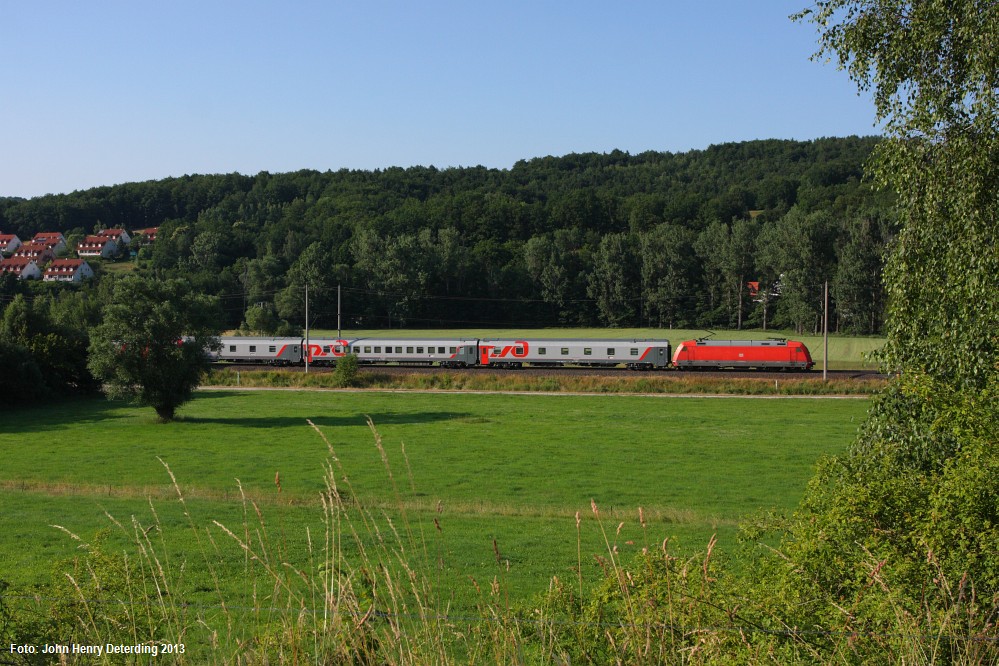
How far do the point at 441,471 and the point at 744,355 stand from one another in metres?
35.5

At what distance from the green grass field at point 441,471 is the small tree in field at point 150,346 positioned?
175 centimetres

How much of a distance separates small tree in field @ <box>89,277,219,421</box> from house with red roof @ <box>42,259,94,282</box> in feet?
352

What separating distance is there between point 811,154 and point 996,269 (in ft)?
582

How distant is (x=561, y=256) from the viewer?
350 ft

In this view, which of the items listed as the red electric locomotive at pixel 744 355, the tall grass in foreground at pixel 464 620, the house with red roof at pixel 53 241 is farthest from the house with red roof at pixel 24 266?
the tall grass in foreground at pixel 464 620

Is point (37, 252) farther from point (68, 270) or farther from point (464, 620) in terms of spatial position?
point (464, 620)

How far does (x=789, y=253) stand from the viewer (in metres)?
90.9

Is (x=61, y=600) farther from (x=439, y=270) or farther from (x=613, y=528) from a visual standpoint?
(x=439, y=270)

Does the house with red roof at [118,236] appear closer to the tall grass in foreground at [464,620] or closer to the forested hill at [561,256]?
the forested hill at [561,256]

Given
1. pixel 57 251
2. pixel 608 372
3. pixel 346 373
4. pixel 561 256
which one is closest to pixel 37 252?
pixel 57 251

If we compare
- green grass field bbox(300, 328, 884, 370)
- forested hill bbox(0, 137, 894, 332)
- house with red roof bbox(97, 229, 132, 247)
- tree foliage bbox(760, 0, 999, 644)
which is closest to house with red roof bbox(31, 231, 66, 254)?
house with red roof bbox(97, 229, 132, 247)

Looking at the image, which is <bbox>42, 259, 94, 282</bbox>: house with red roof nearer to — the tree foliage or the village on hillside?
the village on hillside

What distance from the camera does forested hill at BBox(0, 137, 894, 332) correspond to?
88.9 meters

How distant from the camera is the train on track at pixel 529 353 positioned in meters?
A: 57.5
